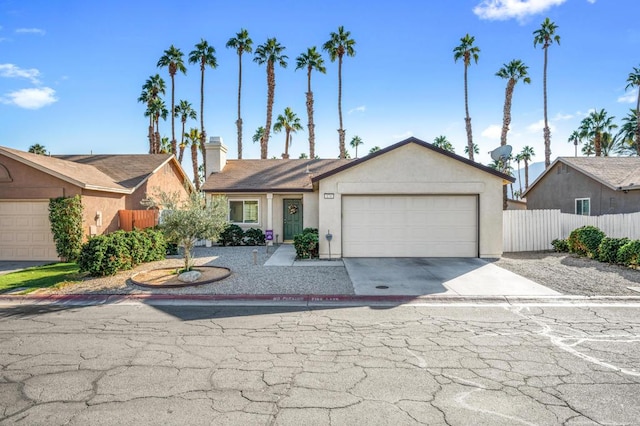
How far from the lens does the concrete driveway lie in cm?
866

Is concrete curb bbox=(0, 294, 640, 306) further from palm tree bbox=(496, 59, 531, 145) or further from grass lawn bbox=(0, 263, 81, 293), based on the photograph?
palm tree bbox=(496, 59, 531, 145)

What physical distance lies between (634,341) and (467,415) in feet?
13.5

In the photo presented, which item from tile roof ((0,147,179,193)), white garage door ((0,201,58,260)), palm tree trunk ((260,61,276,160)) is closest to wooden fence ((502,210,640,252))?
tile roof ((0,147,179,193))

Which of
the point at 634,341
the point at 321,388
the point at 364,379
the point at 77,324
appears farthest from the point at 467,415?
the point at 77,324

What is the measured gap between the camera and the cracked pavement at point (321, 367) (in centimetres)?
371

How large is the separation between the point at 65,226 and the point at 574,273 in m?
17.6

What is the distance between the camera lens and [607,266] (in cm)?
1152

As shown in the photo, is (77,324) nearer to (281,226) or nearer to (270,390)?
(270,390)

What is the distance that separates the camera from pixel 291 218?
1844 centimetres

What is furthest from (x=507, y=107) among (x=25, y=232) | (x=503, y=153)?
(x=25, y=232)

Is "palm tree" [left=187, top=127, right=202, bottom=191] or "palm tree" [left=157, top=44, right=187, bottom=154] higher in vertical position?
"palm tree" [left=157, top=44, right=187, bottom=154]

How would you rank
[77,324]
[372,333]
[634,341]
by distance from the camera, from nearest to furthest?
1. [634,341]
2. [372,333]
3. [77,324]

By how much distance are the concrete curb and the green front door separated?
33.0 feet

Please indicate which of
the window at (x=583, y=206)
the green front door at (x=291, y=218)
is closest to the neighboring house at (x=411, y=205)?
the green front door at (x=291, y=218)
